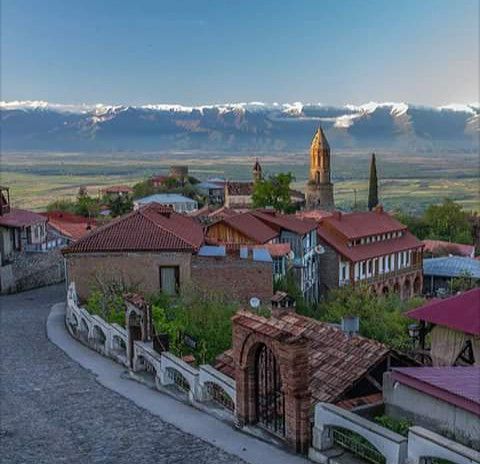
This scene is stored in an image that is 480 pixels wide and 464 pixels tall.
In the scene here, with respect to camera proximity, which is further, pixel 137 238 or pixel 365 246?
pixel 365 246

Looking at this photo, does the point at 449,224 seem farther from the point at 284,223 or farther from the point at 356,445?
the point at 356,445

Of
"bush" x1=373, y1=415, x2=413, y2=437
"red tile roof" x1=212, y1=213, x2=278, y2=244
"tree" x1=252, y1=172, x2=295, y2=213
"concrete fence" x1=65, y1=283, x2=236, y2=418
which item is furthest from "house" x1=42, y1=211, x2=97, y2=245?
"bush" x1=373, y1=415, x2=413, y2=437

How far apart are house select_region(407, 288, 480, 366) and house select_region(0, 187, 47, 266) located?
26.8 m

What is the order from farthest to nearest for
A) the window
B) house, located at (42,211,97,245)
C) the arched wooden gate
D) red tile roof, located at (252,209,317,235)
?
house, located at (42,211,97,245), red tile roof, located at (252,209,317,235), the window, the arched wooden gate

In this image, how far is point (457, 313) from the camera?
49.9 ft

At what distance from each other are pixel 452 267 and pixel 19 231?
35146 millimetres

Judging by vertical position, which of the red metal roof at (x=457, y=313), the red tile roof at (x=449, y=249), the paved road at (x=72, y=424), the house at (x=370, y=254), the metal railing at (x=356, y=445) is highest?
the red metal roof at (x=457, y=313)

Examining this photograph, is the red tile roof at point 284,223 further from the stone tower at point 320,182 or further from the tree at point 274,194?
the stone tower at point 320,182

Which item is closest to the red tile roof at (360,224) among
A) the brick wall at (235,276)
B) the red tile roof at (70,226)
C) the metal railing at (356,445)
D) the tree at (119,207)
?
Answer: the red tile roof at (70,226)

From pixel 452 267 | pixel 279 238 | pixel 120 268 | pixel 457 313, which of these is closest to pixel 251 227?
pixel 279 238

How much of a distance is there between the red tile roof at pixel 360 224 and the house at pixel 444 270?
14.0ft

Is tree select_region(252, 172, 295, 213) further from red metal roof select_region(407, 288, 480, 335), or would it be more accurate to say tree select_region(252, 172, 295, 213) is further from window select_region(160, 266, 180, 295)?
red metal roof select_region(407, 288, 480, 335)

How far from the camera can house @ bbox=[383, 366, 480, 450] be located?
9727 mm

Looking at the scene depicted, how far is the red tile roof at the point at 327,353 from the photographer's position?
11.1 meters
